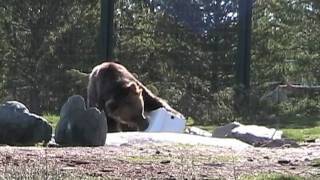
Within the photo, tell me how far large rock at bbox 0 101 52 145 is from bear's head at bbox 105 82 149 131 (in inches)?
107

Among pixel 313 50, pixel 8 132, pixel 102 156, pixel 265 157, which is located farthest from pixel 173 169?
pixel 313 50

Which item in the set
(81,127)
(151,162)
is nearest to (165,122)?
(81,127)

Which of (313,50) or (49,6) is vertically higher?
(49,6)

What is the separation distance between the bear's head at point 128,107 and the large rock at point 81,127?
2.65m

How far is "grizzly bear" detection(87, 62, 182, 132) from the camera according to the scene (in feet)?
41.9

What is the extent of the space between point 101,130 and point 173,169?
2.53 metres

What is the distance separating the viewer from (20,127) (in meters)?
10.1

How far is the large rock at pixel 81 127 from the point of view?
384 inches

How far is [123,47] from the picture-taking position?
19.5m

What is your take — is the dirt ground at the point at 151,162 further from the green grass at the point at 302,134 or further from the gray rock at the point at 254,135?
the green grass at the point at 302,134

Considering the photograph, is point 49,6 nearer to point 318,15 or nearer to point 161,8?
point 161,8

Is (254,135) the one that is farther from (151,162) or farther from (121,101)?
(151,162)

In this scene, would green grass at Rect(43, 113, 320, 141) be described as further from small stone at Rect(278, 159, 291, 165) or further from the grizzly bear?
small stone at Rect(278, 159, 291, 165)

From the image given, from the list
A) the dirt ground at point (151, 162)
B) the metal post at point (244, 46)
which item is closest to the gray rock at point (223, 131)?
the dirt ground at point (151, 162)
